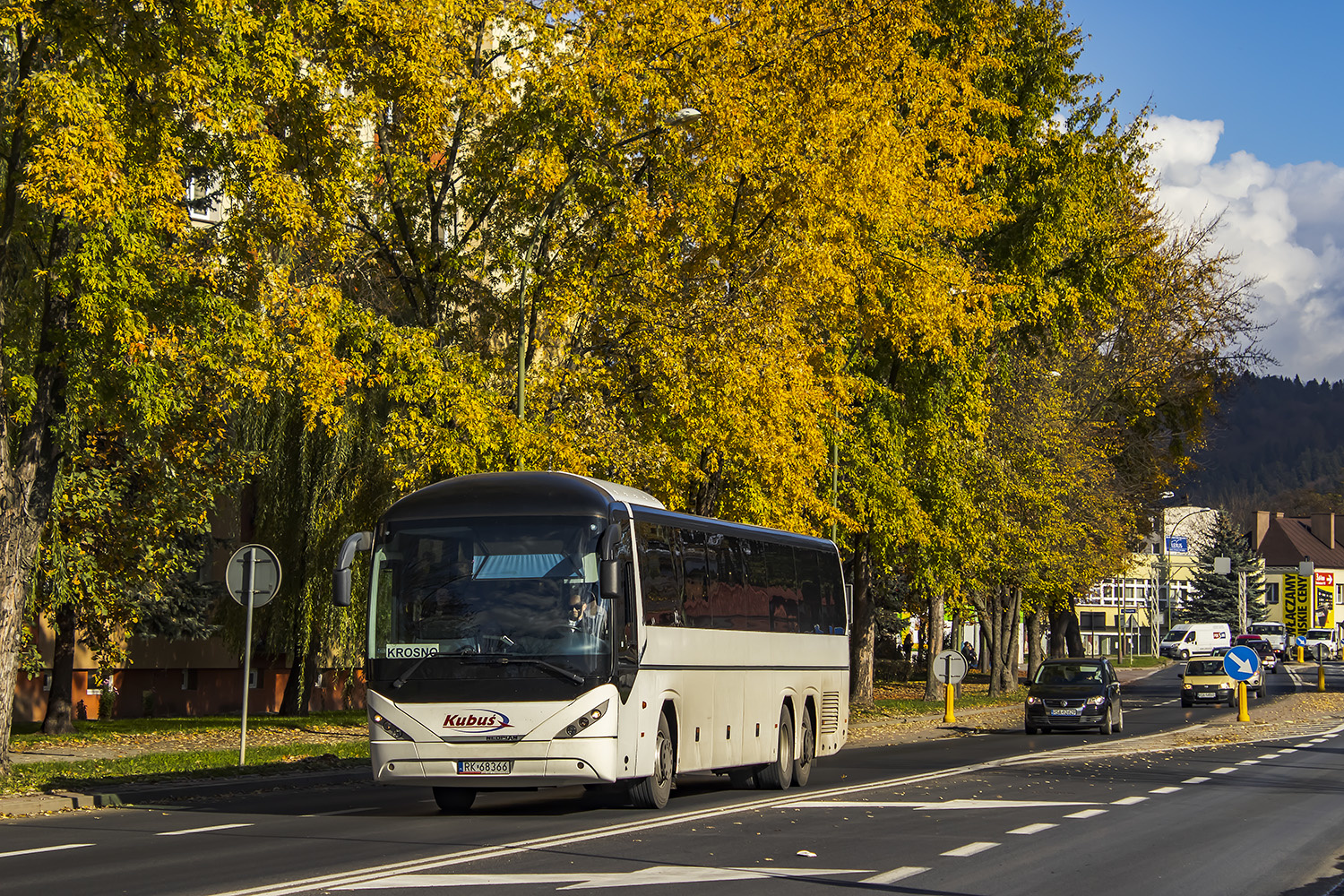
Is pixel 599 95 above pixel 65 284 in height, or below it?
above

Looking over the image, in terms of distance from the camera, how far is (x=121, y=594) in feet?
102

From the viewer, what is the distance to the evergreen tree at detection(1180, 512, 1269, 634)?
11761cm

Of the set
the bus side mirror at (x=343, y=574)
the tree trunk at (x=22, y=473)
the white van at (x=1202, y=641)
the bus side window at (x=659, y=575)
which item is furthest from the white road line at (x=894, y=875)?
the white van at (x=1202, y=641)

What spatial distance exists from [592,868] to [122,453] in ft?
70.5

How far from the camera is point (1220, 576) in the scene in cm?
11912

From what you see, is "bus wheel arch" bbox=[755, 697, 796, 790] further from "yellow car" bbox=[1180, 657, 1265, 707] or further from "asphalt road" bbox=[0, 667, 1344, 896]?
"yellow car" bbox=[1180, 657, 1265, 707]

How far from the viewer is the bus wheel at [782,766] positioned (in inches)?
741

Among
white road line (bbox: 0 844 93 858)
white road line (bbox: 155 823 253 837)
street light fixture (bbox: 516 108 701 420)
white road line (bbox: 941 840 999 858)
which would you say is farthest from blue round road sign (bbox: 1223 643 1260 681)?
white road line (bbox: 0 844 93 858)

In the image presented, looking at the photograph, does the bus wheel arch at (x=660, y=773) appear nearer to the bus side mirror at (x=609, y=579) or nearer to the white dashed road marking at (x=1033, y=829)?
the bus side mirror at (x=609, y=579)

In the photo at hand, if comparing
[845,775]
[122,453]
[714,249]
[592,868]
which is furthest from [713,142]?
[592,868]

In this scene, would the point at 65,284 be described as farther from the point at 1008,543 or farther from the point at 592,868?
the point at 1008,543

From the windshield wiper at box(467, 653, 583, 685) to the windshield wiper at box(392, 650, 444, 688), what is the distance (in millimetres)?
366

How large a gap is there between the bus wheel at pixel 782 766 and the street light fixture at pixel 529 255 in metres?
6.86

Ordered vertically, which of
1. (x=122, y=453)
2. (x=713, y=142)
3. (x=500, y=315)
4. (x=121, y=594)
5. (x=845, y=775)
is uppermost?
(x=713, y=142)
